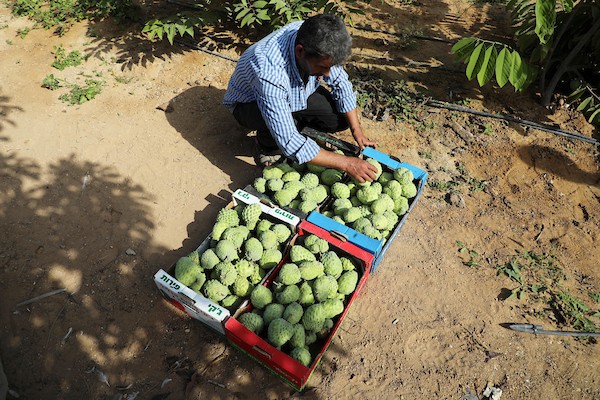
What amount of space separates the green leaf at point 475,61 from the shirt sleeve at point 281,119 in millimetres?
1878

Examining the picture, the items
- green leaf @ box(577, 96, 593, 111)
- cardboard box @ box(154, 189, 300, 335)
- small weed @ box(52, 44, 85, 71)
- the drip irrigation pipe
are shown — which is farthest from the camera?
the drip irrigation pipe

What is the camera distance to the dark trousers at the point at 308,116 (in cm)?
329

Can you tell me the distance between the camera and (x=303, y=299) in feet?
8.05

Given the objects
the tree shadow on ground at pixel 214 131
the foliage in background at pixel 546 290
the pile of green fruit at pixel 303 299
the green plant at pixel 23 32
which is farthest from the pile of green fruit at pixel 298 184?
the green plant at pixel 23 32

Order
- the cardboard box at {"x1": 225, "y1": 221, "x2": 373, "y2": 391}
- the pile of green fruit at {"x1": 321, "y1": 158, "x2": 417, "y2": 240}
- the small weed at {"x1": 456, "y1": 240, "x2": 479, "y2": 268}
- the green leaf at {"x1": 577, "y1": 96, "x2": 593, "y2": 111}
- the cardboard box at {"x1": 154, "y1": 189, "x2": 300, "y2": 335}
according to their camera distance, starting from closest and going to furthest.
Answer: the cardboard box at {"x1": 225, "y1": 221, "x2": 373, "y2": 391}, the cardboard box at {"x1": 154, "y1": 189, "x2": 300, "y2": 335}, the pile of green fruit at {"x1": 321, "y1": 158, "x2": 417, "y2": 240}, the small weed at {"x1": 456, "y1": 240, "x2": 479, "y2": 268}, the green leaf at {"x1": 577, "y1": 96, "x2": 593, "y2": 111}

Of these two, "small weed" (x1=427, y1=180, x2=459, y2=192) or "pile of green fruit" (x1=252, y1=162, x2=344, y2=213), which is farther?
"small weed" (x1=427, y1=180, x2=459, y2=192)

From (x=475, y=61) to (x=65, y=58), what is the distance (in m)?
4.90

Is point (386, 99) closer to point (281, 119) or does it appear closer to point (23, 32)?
point (281, 119)

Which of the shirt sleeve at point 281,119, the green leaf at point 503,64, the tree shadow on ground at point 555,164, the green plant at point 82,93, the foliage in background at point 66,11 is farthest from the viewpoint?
Result: the foliage in background at point 66,11

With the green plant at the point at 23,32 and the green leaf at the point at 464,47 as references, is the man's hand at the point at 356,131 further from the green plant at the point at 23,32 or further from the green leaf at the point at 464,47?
the green plant at the point at 23,32

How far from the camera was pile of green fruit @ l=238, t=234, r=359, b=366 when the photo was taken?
2275mm

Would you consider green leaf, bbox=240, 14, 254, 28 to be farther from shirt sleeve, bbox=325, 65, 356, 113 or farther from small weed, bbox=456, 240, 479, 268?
small weed, bbox=456, 240, 479, 268

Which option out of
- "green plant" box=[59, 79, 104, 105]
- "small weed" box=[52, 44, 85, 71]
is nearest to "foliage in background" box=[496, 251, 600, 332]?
"green plant" box=[59, 79, 104, 105]

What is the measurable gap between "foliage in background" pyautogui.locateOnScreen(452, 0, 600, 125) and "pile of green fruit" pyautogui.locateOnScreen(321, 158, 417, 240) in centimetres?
136
